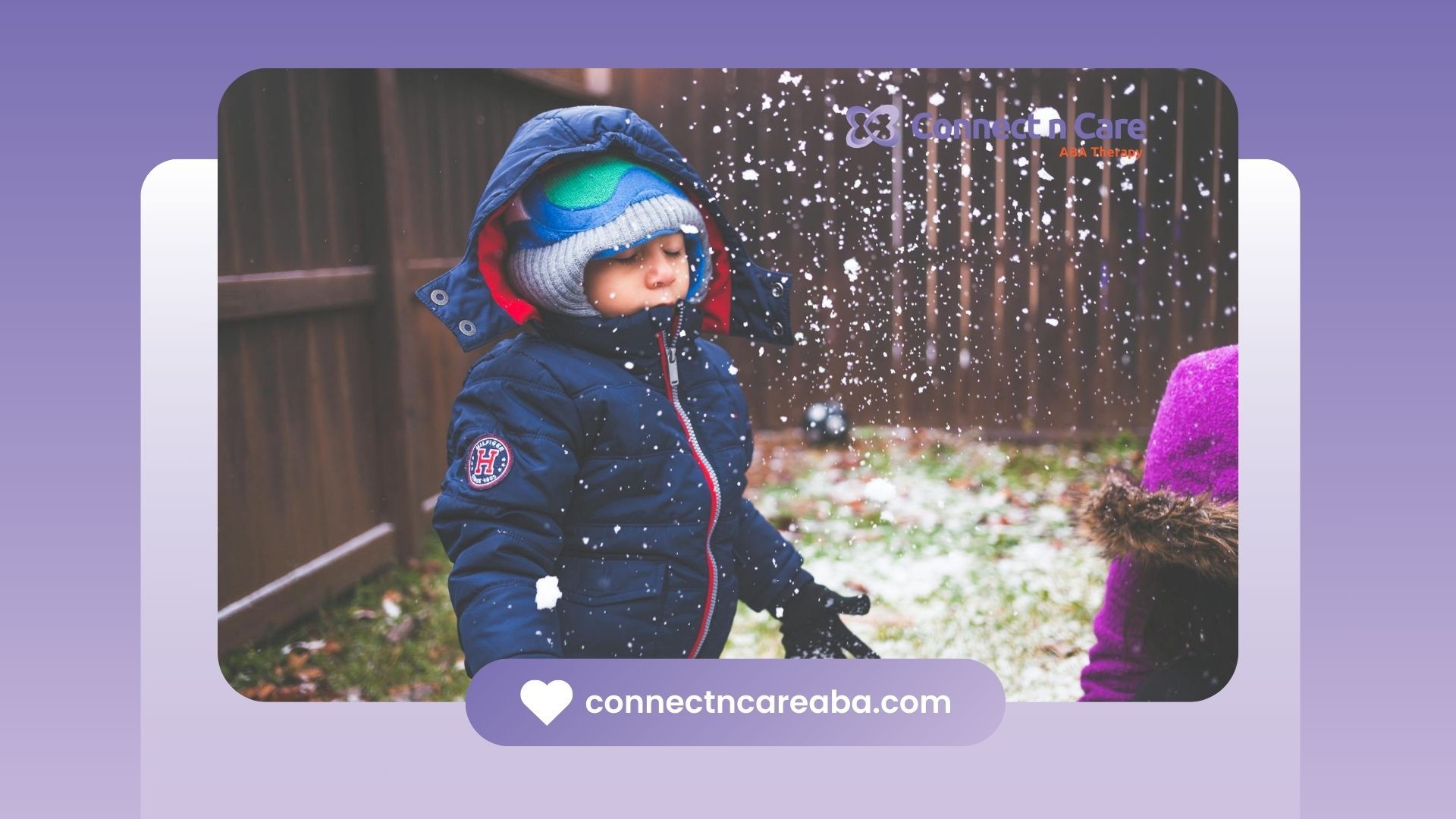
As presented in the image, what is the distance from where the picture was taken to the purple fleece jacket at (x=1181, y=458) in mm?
1464

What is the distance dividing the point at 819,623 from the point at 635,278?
52 cm

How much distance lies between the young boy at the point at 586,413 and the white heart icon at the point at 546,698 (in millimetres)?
46

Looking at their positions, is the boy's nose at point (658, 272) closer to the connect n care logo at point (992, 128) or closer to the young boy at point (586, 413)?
the young boy at point (586, 413)

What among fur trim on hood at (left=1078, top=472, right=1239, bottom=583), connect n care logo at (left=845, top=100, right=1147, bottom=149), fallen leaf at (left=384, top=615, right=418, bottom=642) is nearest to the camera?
fur trim on hood at (left=1078, top=472, right=1239, bottom=583)

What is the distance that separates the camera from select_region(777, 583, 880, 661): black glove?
1540 mm

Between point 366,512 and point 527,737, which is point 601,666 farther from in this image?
point 366,512

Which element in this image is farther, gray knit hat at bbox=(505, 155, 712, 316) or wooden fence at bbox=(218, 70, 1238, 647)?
wooden fence at bbox=(218, 70, 1238, 647)

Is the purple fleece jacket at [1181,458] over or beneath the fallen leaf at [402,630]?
over

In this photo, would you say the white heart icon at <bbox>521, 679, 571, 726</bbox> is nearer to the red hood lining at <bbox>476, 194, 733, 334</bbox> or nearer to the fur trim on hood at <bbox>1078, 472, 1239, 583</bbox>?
the red hood lining at <bbox>476, 194, 733, 334</bbox>

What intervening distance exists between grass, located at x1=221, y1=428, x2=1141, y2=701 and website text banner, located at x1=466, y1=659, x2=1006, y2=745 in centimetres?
5

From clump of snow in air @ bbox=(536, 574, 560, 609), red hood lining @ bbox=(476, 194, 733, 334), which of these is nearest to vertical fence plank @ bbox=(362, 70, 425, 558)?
red hood lining @ bbox=(476, 194, 733, 334)

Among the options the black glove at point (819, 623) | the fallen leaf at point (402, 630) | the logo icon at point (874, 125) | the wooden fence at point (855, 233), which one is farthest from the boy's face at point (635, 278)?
the fallen leaf at point (402, 630)
